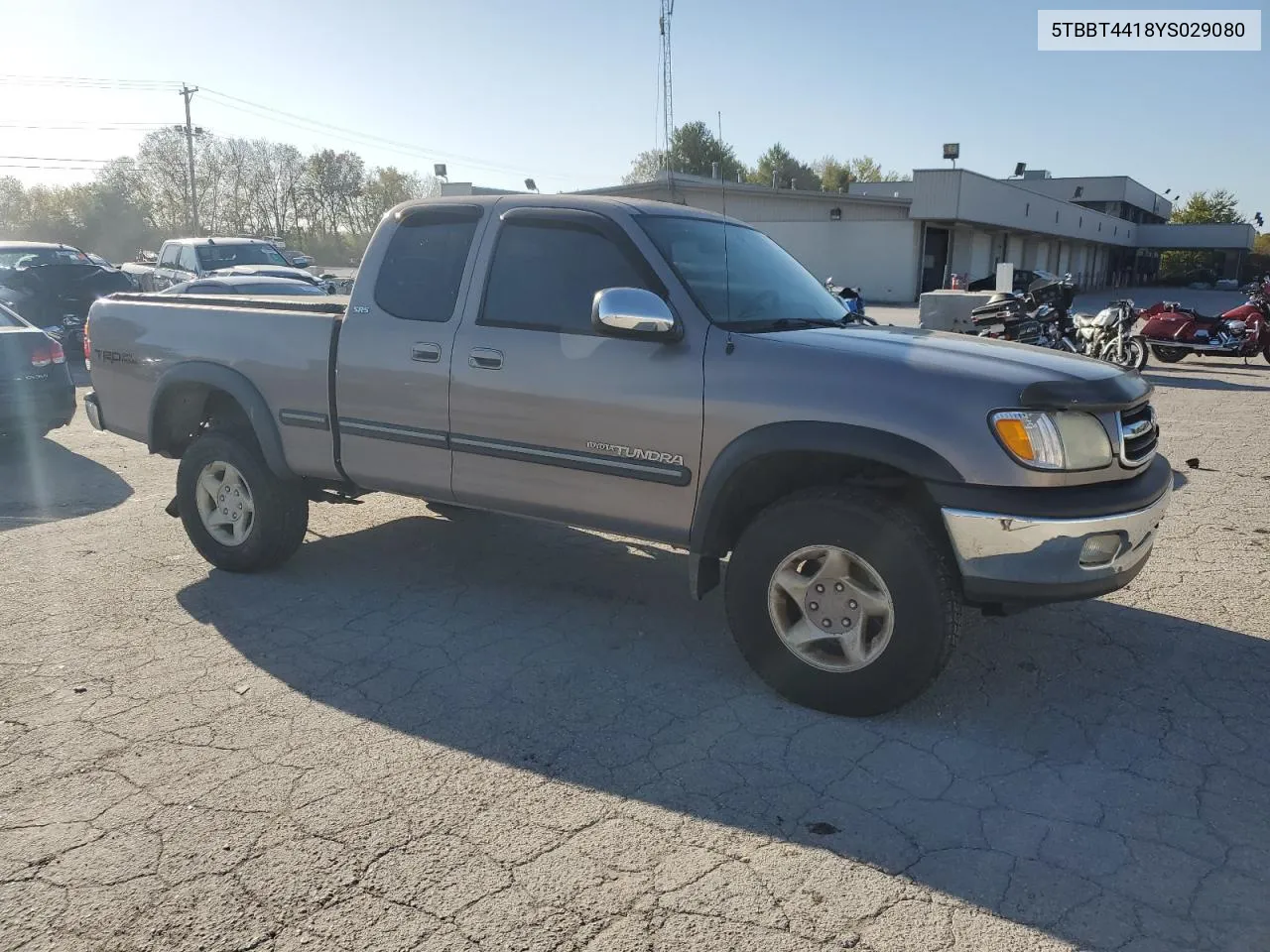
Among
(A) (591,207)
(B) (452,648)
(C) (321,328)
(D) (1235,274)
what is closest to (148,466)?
(C) (321,328)

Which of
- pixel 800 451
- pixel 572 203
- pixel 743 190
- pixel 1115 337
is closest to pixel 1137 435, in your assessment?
pixel 800 451

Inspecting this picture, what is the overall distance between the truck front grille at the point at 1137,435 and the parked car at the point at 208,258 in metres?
14.9

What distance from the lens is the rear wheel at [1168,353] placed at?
16.5 m

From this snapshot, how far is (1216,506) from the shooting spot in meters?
6.91

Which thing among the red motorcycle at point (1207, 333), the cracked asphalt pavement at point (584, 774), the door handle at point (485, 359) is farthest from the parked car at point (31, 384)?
the red motorcycle at point (1207, 333)

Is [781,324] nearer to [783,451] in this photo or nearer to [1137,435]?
[783,451]

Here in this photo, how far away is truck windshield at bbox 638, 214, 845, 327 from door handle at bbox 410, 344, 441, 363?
1145mm

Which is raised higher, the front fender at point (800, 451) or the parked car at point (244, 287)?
the parked car at point (244, 287)

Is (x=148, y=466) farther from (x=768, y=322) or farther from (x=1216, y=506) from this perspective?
(x=1216, y=506)

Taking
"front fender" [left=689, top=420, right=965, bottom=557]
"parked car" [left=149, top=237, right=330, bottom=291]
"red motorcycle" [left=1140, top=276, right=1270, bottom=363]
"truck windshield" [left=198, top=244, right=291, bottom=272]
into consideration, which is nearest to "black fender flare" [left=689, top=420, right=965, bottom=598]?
"front fender" [left=689, top=420, right=965, bottom=557]

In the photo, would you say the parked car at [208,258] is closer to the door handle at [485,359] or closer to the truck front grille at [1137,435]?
the door handle at [485,359]

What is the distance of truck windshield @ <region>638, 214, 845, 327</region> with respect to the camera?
165 inches

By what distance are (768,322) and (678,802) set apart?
82.5 inches

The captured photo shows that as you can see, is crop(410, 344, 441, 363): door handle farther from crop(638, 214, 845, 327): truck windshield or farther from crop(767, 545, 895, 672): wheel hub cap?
crop(767, 545, 895, 672): wheel hub cap
